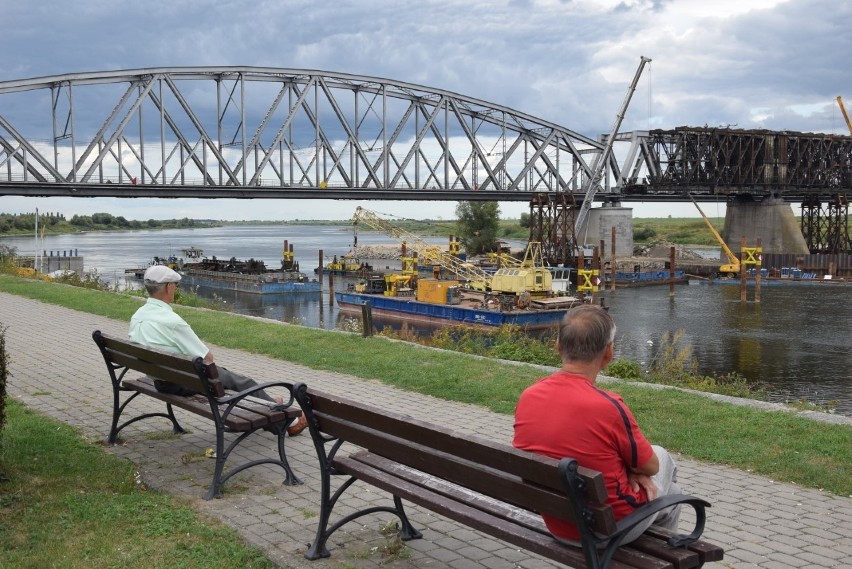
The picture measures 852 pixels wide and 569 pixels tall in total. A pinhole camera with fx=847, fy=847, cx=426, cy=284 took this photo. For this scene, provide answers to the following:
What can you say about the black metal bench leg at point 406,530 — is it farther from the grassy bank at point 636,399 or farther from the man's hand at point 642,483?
the grassy bank at point 636,399

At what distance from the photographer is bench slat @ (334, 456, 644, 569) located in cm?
398

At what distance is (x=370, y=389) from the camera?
34.5 ft

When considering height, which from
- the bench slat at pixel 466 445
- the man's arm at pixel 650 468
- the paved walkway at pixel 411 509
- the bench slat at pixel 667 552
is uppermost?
the bench slat at pixel 466 445

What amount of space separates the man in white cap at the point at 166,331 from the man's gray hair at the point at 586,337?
3.77 meters

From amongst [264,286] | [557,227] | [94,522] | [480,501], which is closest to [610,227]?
[557,227]

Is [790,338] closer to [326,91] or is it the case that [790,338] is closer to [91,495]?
[91,495]

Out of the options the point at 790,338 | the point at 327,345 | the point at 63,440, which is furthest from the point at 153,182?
the point at 63,440

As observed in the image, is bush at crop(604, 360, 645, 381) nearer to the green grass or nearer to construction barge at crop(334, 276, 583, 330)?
the green grass

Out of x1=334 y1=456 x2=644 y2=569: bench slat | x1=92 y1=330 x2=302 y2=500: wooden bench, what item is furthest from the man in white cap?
x1=334 y1=456 x2=644 y2=569: bench slat

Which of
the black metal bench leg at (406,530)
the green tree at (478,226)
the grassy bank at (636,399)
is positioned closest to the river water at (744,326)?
the grassy bank at (636,399)

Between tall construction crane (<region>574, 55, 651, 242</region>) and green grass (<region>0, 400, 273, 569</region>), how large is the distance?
7942 centimetres

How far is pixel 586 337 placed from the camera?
13.3ft

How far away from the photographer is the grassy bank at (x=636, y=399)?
7.30 metres

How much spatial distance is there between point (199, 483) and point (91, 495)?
821mm
